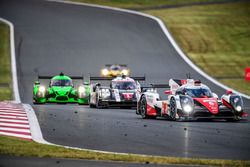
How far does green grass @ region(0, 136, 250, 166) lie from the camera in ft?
41.1

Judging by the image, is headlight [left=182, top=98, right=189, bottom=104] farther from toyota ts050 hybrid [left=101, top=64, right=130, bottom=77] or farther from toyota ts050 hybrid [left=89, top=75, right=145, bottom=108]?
toyota ts050 hybrid [left=101, top=64, right=130, bottom=77]

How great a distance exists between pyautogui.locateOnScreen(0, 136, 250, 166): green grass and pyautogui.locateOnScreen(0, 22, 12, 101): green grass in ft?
62.2

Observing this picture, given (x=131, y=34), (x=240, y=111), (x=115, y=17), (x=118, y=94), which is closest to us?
(x=240, y=111)

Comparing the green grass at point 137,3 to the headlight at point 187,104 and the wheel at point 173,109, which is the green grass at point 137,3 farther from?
the headlight at point 187,104

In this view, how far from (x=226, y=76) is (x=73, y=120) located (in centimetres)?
2432

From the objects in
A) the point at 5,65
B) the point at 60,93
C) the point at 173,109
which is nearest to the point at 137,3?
the point at 5,65

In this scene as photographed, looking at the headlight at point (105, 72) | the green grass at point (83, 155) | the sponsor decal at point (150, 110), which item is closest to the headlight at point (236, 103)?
the sponsor decal at point (150, 110)

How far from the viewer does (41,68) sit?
154 feet

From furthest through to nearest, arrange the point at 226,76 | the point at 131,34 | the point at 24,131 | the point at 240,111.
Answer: the point at 131,34
the point at 226,76
the point at 240,111
the point at 24,131

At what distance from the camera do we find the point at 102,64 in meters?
49.4

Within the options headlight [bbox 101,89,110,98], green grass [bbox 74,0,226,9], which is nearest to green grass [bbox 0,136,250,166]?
headlight [bbox 101,89,110,98]

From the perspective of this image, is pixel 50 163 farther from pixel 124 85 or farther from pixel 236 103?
pixel 124 85

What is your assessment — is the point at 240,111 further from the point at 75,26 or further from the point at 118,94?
the point at 75,26

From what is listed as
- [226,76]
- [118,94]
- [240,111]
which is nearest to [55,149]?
[240,111]
